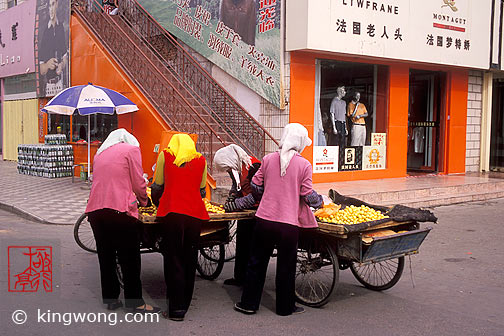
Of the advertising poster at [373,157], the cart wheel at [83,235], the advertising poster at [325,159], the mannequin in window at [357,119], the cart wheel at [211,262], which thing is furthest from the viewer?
the advertising poster at [373,157]

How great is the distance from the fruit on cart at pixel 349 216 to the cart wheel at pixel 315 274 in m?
0.24

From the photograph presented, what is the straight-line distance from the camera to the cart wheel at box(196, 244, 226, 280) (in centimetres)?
642

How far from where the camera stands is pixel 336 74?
45.0 feet

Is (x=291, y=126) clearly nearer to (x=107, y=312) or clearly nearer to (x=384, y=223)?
(x=384, y=223)

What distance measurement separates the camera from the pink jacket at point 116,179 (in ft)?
16.2

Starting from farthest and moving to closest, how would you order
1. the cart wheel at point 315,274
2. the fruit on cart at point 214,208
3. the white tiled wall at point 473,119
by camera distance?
the white tiled wall at point 473,119
the fruit on cart at point 214,208
the cart wheel at point 315,274

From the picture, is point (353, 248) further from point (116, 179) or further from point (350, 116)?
point (350, 116)

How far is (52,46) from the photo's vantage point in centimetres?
1873

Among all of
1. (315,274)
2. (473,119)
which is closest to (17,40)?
(473,119)

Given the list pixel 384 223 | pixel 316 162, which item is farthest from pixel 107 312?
pixel 316 162

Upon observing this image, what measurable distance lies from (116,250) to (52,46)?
1555cm

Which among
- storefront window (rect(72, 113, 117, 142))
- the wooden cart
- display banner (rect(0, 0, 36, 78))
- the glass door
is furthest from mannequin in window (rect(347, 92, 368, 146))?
display banner (rect(0, 0, 36, 78))

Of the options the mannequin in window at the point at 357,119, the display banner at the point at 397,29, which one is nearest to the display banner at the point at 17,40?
the display banner at the point at 397,29

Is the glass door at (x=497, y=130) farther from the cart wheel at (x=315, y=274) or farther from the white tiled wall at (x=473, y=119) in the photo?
the cart wheel at (x=315, y=274)
